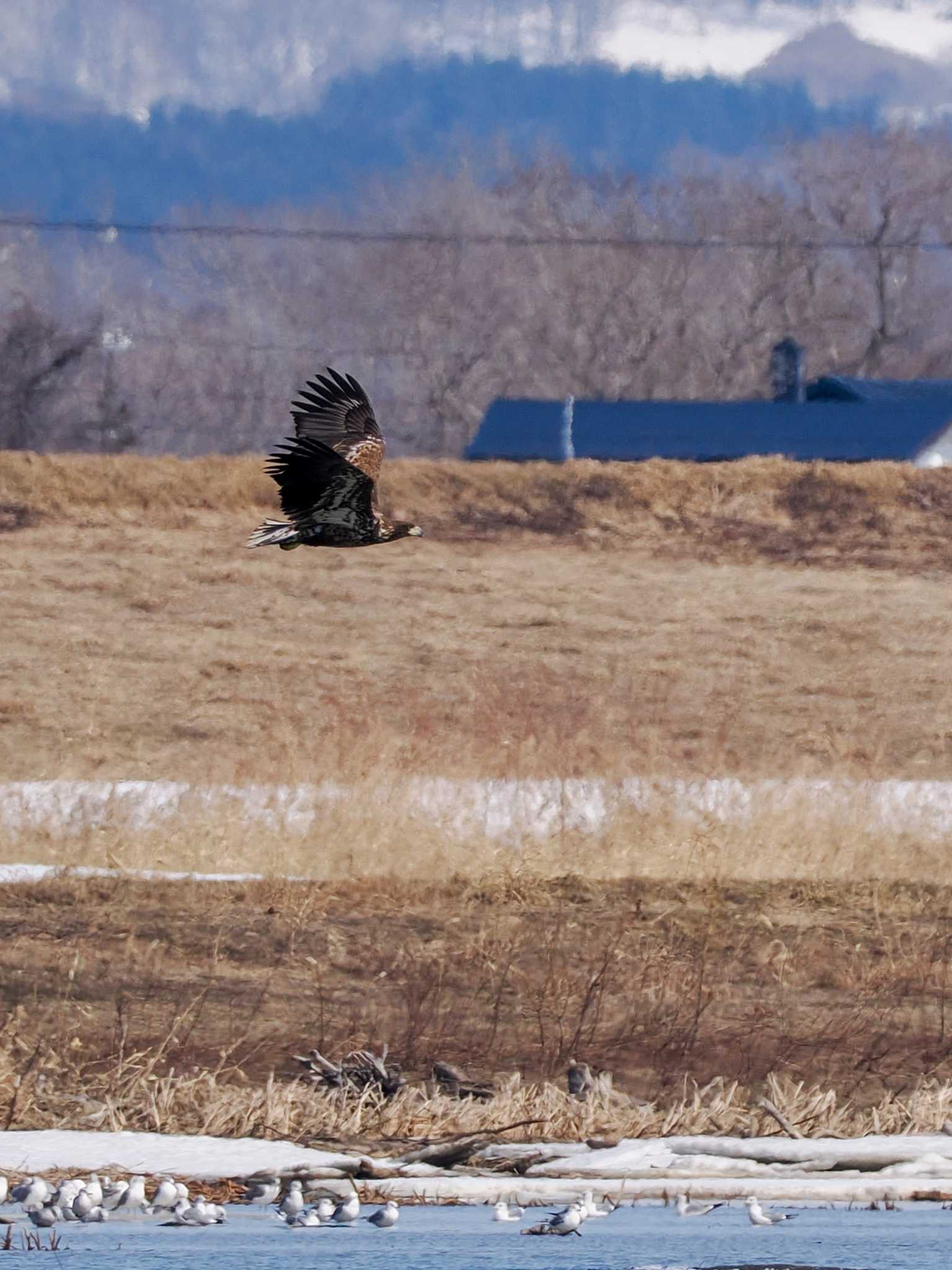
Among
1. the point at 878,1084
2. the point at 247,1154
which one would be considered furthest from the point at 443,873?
the point at 247,1154

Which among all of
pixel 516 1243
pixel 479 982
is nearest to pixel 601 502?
pixel 479 982

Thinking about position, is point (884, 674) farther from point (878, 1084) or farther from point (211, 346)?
point (211, 346)

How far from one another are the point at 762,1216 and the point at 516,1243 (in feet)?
2.10

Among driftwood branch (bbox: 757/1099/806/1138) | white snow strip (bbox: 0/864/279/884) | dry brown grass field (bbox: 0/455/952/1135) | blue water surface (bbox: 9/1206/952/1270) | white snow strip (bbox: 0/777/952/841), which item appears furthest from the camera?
white snow strip (bbox: 0/777/952/841)

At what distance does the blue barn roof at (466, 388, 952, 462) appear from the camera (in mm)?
49469

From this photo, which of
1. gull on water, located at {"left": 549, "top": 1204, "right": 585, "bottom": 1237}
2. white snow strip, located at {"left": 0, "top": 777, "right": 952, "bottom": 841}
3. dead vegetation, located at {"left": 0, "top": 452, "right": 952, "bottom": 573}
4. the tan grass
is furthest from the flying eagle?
dead vegetation, located at {"left": 0, "top": 452, "right": 952, "bottom": 573}

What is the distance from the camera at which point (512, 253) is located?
59.1m

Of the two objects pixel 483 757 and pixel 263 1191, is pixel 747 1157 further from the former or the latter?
pixel 483 757

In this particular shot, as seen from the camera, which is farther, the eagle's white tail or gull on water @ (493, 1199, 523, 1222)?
the eagle's white tail

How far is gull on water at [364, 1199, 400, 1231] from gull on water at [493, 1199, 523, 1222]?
24 centimetres

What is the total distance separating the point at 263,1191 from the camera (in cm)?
574

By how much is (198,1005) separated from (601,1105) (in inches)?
72.3

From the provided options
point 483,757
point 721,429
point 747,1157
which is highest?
point 747,1157

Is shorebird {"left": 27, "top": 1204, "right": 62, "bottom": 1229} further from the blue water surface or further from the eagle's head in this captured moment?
the eagle's head
